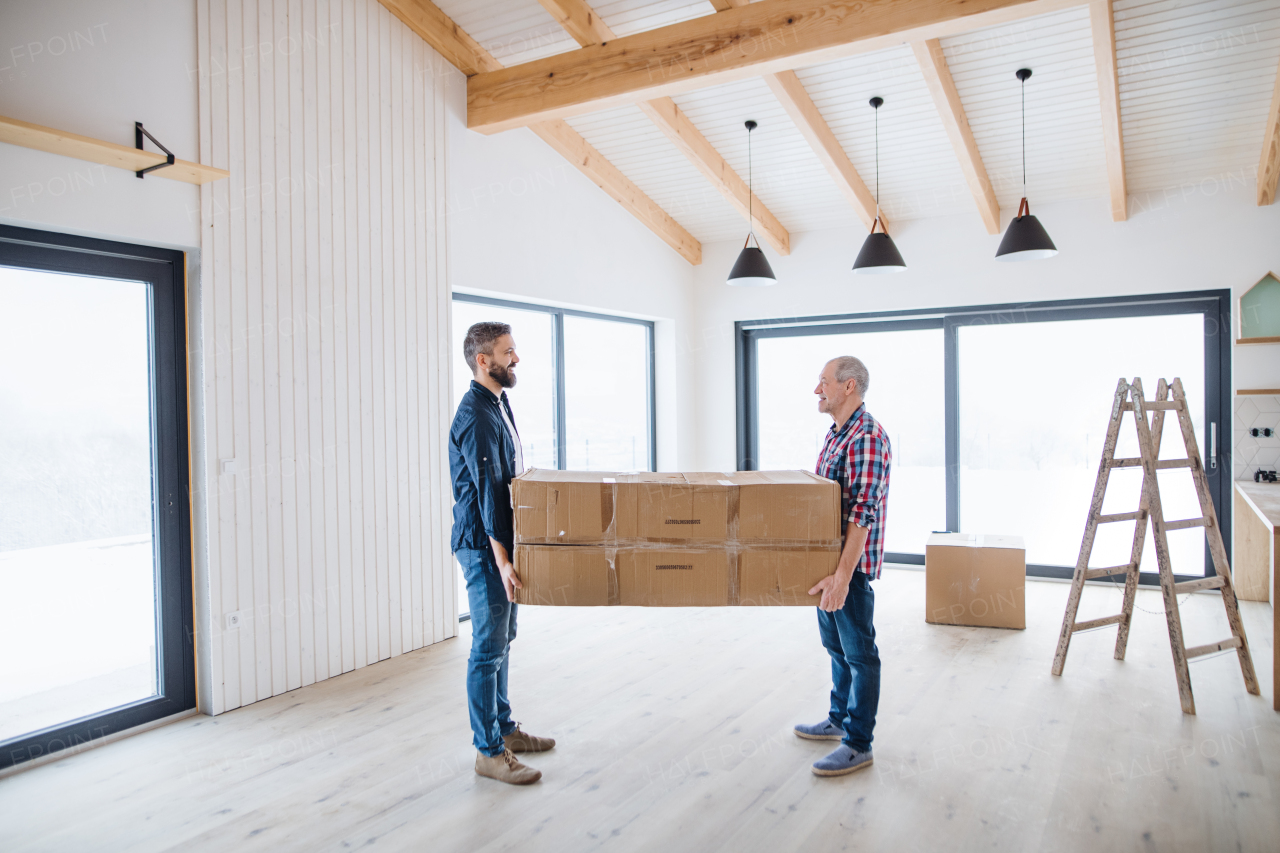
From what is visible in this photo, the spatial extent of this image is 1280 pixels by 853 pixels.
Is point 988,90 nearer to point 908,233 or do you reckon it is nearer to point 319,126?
point 908,233

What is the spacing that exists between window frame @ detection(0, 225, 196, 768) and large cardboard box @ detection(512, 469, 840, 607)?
5.78 ft

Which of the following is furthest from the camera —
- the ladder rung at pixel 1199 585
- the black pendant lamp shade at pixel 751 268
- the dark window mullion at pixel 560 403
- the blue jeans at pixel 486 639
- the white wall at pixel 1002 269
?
the dark window mullion at pixel 560 403

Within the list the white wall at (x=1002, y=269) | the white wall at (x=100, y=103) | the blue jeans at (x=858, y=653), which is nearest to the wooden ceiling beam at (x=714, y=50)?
the white wall at (x=100, y=103)

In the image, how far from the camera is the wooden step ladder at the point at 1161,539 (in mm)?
3297

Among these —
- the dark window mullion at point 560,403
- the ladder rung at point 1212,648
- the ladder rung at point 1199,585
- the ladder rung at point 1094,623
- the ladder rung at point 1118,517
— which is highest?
the dark window mullion at point 560,403

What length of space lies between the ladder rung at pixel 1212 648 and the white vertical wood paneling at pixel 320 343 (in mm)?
3542

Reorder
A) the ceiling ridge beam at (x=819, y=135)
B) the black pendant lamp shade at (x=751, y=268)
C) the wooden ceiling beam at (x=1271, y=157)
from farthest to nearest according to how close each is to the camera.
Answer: the black pendant lamp shade at (x=751, y=268)
the ceiling ridge beam at (x=819, y=135)
the wooden ceiling beam at (x=1271, y=157)

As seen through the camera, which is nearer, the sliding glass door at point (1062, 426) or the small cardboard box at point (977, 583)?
the small cardboard box at point (977, 583)

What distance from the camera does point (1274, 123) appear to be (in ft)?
13.9

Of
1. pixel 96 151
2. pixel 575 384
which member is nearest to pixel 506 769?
pixel 96 151

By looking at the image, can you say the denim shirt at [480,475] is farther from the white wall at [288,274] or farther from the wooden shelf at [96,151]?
the wooden shelf at [96,151]

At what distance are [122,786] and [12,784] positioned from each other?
1.25 ft

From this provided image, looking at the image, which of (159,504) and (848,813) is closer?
(848,813)

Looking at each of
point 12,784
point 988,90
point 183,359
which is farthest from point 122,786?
point 988,90
